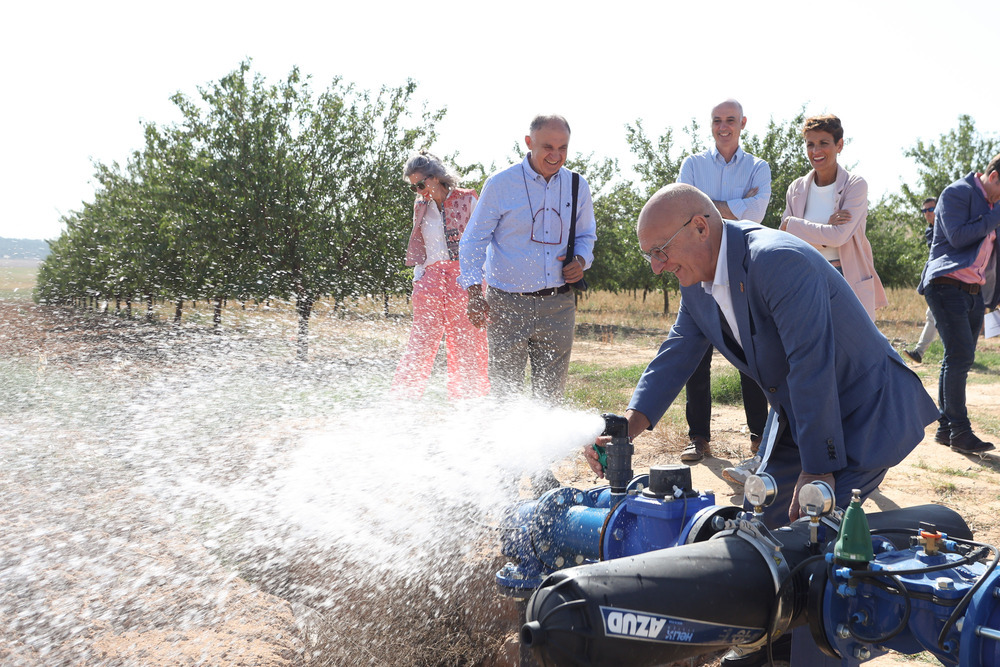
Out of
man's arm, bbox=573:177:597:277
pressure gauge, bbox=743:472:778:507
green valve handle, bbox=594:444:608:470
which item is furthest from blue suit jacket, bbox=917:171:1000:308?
pressure gauge, bbox=743:472:778:507

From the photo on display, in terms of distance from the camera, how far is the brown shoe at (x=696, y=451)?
209 inches

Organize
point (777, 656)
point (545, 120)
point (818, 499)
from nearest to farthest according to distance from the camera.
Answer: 1. point (818, 499)
2. point (777, 656)
3. point (545, 120)

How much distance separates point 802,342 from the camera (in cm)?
246

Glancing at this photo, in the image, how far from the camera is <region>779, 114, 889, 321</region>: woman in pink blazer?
464cm

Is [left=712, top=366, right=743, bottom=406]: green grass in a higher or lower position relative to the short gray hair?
lower

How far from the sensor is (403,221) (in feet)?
52.8

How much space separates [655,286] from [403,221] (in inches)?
679

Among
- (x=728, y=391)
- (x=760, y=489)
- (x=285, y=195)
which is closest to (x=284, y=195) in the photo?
(x=285, y=195)

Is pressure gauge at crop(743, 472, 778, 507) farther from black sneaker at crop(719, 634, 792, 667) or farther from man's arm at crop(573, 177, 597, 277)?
man's arm at crop(573, 177, 597, 277)

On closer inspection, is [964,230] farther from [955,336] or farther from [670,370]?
[670,370]

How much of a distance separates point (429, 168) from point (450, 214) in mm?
324

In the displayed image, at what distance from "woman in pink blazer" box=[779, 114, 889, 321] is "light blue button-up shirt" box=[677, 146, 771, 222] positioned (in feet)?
0.84

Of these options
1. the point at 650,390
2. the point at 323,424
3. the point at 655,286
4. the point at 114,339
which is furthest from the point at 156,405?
the point at 655,286

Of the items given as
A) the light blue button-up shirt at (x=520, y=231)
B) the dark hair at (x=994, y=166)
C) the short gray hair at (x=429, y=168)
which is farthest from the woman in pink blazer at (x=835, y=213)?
the short gray hair at (x=429, y=168)
